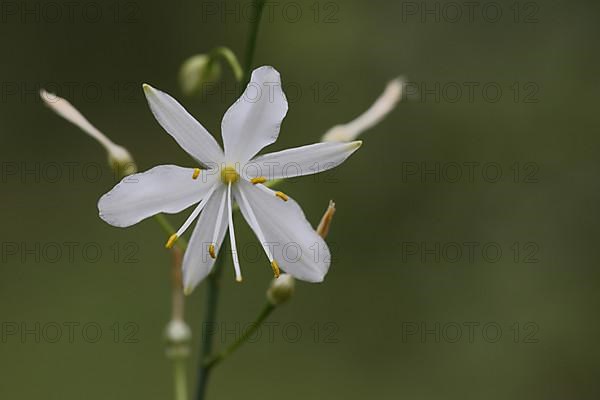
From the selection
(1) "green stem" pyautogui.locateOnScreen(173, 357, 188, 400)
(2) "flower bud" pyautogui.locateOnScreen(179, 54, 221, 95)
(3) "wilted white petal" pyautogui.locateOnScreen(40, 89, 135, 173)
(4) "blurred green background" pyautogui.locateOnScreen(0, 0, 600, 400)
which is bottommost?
(1) "green stem" pyautogui.locateOnScreen(173, 357, 188, 400)

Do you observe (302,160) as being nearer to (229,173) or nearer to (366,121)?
(229,173)

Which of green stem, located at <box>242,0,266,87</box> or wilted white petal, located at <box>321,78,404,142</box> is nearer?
green stem, located at <box>242,0,266,87</box>

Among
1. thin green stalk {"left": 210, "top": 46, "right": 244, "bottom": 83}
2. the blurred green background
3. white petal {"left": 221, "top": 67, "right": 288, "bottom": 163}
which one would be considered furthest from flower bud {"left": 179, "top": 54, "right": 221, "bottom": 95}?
the blurred green background

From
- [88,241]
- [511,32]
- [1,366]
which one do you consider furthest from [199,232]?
[511,32]

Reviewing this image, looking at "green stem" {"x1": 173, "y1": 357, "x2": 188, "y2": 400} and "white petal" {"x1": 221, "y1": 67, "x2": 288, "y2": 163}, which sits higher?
"white petal" {"x1": 221, "y1": 67, "x2": 288, "y2": 163}

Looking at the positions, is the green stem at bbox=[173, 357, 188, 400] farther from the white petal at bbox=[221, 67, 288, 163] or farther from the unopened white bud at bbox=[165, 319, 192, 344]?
the white petal at bbox=[221, 67, 288, 163]

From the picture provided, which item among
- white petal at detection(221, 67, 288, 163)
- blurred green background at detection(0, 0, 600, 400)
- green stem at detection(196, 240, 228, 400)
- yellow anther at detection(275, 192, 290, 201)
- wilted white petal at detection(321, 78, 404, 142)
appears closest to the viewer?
white petal at detection(221, 67, 288, 163)

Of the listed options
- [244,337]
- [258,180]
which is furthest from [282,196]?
[244,337]
